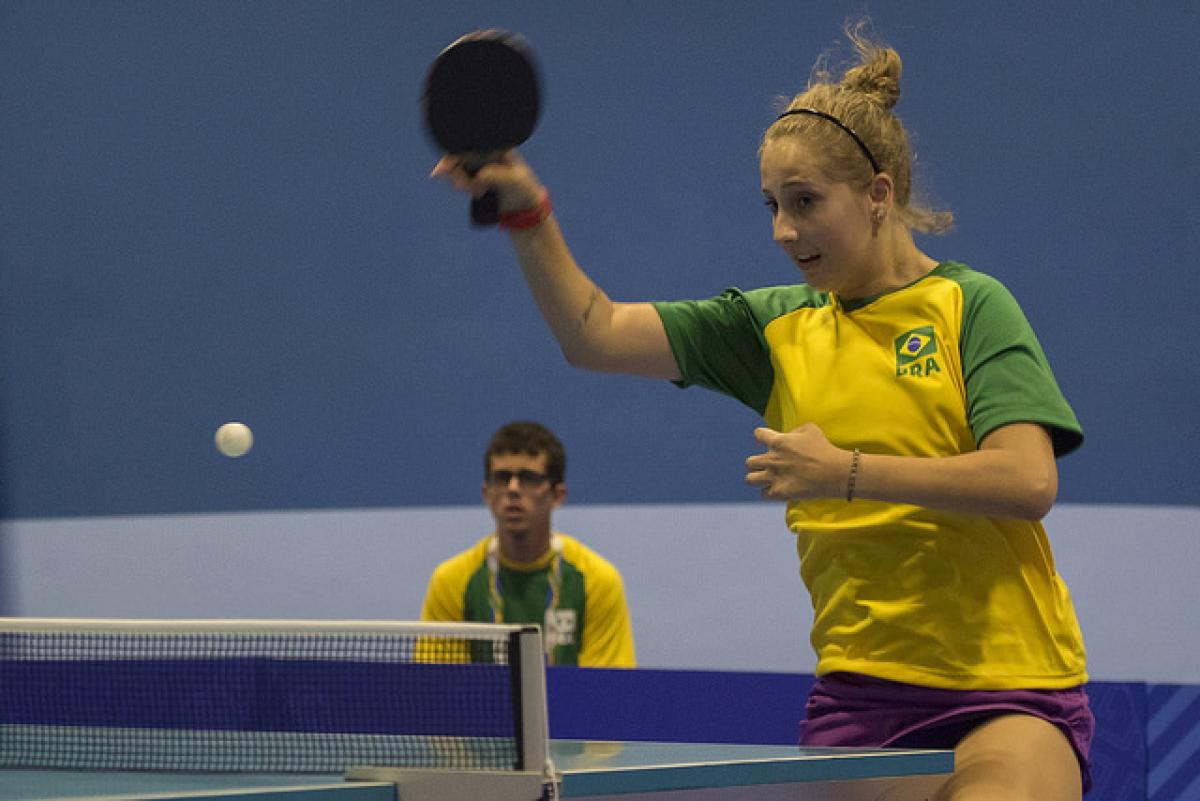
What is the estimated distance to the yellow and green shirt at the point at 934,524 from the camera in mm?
2562

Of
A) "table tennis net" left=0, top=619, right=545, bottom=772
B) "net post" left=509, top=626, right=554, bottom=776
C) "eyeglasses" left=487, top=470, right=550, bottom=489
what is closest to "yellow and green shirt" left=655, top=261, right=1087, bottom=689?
"table tennis net" left=0, top=619, right=545, bottom=772

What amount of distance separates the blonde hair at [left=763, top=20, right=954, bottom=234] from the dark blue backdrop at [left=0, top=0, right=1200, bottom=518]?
371 centimetres

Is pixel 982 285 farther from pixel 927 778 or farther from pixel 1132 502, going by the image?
pixel 1132 502

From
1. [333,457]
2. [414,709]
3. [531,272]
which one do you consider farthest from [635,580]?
[414,709]

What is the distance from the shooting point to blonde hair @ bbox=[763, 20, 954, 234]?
2.72 meters

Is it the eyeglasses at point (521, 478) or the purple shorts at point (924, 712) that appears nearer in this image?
the purple shorts at point (924, 712)

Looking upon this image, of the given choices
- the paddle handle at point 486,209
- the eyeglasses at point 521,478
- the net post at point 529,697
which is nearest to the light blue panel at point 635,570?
the eyeglasses at point 521,478

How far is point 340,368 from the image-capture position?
7398 millimetres

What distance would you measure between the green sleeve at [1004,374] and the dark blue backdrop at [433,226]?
12.9 feet

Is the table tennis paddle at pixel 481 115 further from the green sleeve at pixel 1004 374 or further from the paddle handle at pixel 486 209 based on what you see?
the green sleeve at pixel 1004 374

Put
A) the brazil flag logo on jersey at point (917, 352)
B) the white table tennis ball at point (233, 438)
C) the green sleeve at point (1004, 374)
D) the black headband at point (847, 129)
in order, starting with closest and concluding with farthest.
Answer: the green sleeve at point (1004, 374), the brazil flag logo on jersey at point (917, 352), the black headband at point (847, 129), the white table tennis ball at point (233, 438)

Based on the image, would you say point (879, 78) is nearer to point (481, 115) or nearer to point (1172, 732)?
point (481, 115)

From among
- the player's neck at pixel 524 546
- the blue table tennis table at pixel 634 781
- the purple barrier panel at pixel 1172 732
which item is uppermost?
the player's neck at pixel 524 546

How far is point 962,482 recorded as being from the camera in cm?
240
